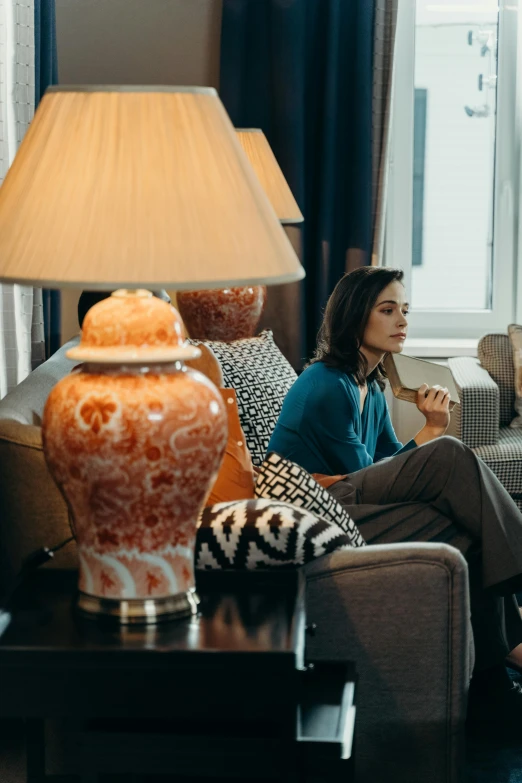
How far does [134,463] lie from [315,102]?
9.95ft

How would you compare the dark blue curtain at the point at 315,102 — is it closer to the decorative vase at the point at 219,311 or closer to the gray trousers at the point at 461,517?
the decorative vase at the point at 219,311

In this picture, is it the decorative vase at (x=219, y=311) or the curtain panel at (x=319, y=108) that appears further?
the curtain panel at (x=319, y=108)

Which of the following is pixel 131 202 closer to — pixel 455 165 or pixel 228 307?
pixel 228 307

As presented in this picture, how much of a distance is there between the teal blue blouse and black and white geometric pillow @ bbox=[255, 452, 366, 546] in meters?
0.64

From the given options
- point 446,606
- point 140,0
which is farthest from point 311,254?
point 446,606

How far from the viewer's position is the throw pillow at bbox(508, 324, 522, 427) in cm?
377

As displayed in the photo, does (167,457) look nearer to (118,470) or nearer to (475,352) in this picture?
(118,470)

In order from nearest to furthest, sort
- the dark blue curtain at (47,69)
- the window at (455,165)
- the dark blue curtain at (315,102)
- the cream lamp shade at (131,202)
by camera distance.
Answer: the cream lamp shade at (131,202) < the dark blue curtain at (47,69) < the dark blue curtain at (315,102) < the window at (455,165)

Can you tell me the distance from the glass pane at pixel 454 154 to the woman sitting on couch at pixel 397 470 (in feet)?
5.82

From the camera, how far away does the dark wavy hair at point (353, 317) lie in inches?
107

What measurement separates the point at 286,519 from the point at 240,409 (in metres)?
1.31

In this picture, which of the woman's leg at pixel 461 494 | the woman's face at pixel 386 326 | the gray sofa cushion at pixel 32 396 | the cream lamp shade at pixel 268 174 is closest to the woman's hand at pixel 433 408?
the woman's face at pixel 386 326

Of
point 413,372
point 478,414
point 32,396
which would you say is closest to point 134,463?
point 32,396

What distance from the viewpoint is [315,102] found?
13.4 ft
